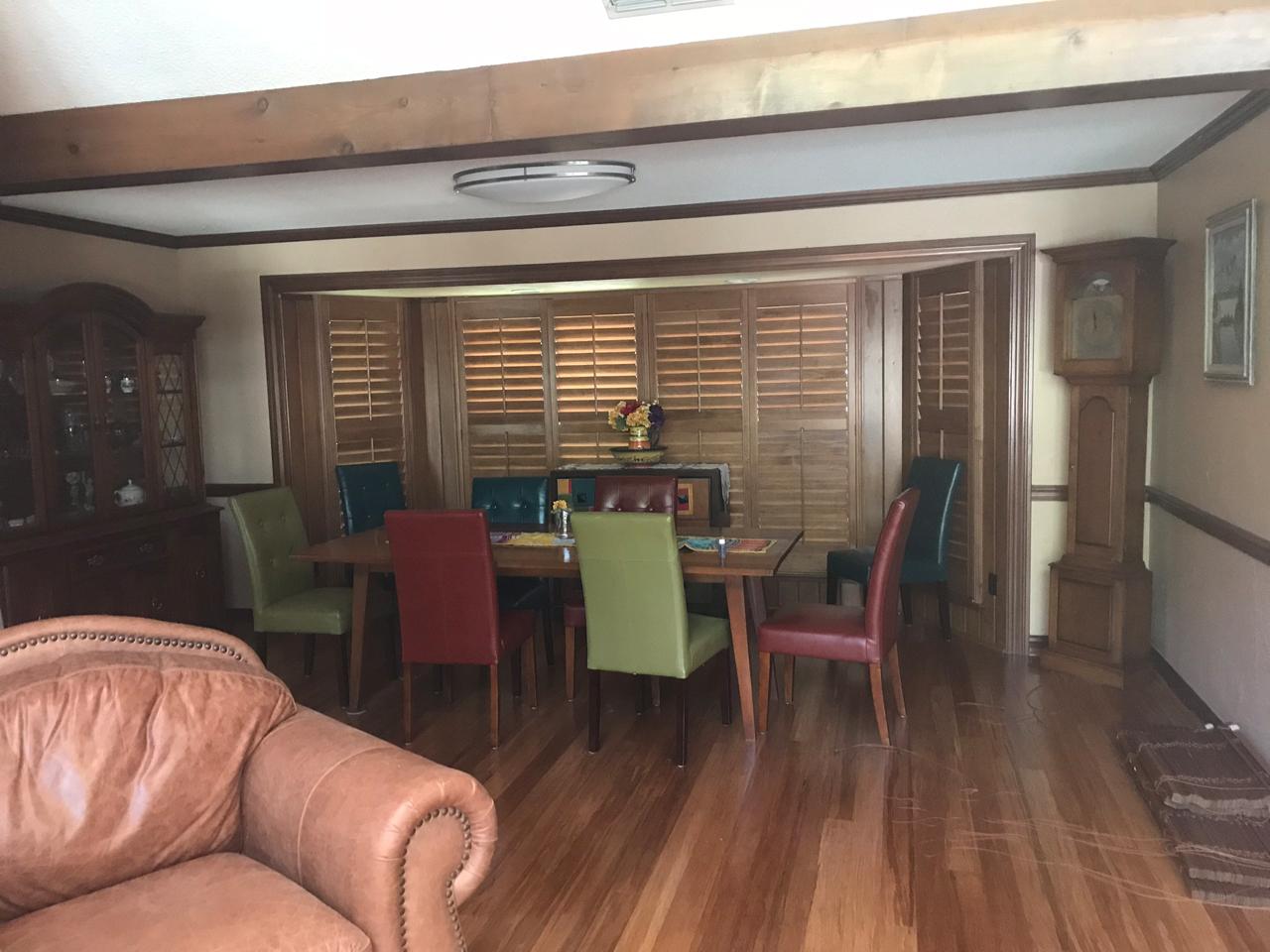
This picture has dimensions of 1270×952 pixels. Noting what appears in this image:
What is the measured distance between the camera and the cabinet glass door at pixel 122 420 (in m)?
4.51

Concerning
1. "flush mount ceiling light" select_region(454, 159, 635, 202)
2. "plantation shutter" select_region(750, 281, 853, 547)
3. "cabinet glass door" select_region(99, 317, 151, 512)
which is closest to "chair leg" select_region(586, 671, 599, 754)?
"flush mount ceiling light" select_region(454, 159, 635, 202)

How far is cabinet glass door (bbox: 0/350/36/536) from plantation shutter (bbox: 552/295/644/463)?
9.07ft

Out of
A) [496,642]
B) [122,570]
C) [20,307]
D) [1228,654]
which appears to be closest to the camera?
[1228,654]

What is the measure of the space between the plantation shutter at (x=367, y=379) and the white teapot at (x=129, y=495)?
1.14 m

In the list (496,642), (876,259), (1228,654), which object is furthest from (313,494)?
(1228,654)

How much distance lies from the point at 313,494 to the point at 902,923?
417 centimetres

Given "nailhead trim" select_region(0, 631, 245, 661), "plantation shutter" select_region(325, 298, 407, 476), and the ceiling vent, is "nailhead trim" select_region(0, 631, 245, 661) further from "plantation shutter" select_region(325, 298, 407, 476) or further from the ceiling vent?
"plantation shutter" select_region(325, 298, 407, 476)

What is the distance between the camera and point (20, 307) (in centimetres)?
402

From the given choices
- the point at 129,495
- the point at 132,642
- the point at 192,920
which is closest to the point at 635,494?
the point at 129,495

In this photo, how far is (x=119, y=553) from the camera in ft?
14.6

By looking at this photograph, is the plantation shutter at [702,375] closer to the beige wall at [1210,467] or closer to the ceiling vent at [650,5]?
the beige wall at [1210,467]

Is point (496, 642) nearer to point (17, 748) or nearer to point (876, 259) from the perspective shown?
point (17, 748)

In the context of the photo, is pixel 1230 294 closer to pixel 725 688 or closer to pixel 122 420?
pixel 725 688

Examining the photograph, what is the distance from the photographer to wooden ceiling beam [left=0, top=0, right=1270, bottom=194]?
2307 mm
